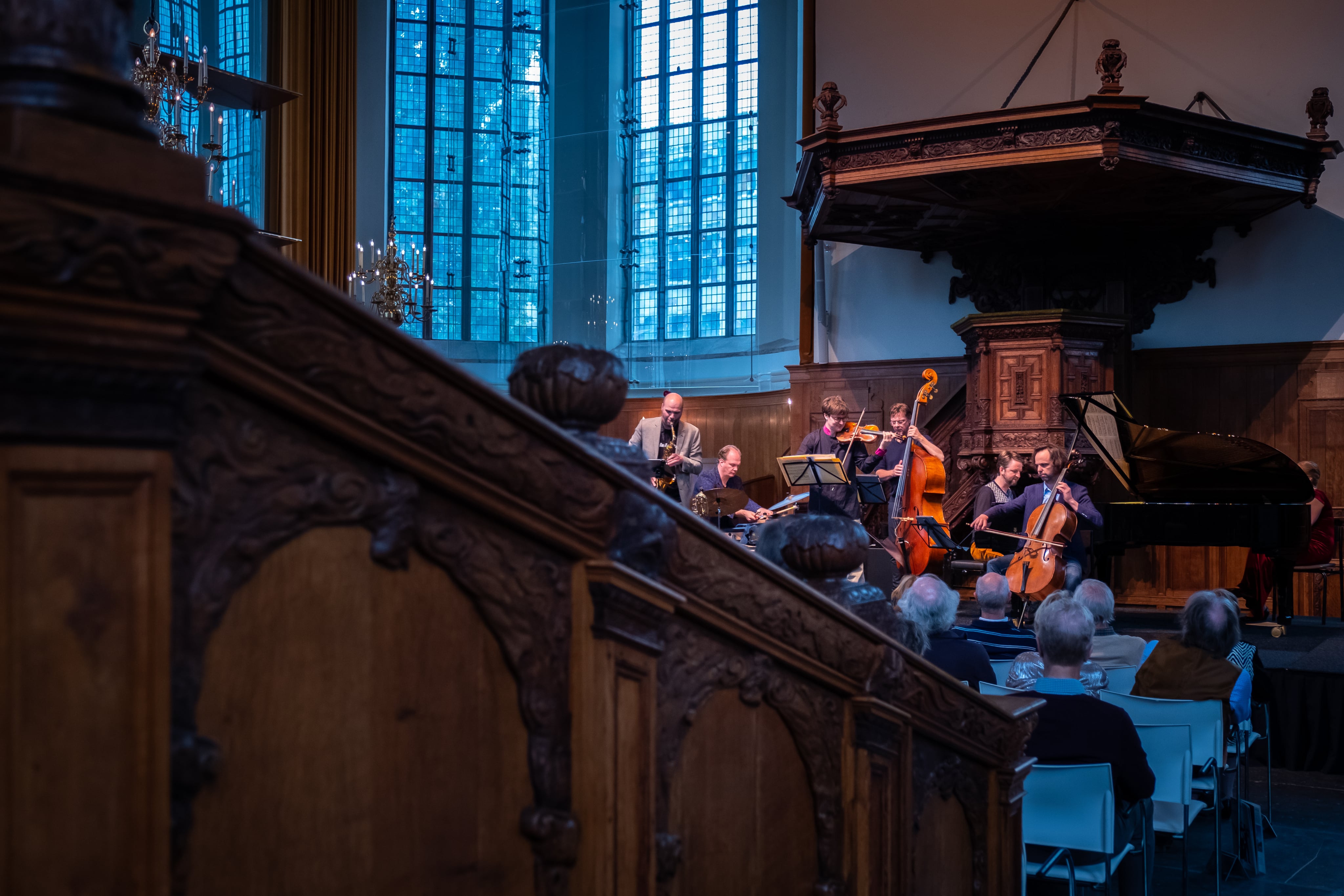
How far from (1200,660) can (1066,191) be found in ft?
21.8

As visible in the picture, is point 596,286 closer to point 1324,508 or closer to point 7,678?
point 1324,508

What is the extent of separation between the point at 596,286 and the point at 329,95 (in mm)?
4314

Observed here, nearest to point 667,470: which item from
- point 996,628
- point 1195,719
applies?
point 996,628

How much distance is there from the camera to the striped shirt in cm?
512

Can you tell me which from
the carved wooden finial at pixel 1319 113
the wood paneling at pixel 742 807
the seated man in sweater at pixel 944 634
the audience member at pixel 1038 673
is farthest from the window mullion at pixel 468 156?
the wood paneling at pixel 742 807

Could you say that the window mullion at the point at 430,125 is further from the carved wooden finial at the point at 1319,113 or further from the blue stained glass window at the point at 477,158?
the carved wooden finial at the point at 1319,113

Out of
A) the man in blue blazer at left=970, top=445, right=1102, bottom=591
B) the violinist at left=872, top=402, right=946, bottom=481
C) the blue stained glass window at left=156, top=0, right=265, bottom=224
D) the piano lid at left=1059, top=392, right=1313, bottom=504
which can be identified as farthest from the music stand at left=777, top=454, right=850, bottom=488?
the blue stained glass window at left=156, top=0, right=265, bottom=224

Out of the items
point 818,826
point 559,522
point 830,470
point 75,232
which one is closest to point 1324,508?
point 830,470

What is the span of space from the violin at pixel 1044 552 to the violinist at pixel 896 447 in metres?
1.22

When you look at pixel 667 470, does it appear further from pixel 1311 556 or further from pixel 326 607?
pixel 326 607

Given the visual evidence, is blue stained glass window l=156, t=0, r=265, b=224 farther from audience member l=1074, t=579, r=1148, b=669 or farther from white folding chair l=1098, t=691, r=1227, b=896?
white folding chair l=1098, t=691, r=1227, b=896

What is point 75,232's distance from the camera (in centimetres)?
94

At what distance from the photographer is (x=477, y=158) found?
1580 centimetres

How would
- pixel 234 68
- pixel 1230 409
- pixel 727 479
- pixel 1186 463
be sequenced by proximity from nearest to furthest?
pixel 1186 463 → pixel 727 479 → pixel 1230 409 → pixel 234 68
